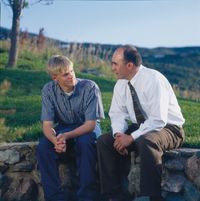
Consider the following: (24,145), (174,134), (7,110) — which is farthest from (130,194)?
(7,110)

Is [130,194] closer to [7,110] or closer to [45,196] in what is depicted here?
[45,196]

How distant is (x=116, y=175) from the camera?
621 centimetres

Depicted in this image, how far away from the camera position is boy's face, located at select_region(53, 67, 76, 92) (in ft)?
21.3

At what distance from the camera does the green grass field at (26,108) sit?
25.1ft

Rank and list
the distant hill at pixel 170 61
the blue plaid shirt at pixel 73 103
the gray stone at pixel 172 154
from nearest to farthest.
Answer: the gray stone at pixel 172 154
the blue plaid shirt at pixel 73 103
the distant hill at pixel 170 61

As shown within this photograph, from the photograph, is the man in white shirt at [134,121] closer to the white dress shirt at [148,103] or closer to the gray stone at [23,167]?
the white dress shirt at [148,103]

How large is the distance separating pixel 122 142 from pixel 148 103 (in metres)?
0.48

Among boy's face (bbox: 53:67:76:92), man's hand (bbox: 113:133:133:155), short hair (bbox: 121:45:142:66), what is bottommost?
man's hand (bbox: 113:133:133:155)

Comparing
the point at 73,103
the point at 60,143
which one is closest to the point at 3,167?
the point at 60,143

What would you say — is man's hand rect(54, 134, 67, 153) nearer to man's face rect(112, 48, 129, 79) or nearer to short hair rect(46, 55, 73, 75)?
short hair rect(46, 55, 73, 75)

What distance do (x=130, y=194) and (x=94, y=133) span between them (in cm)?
74

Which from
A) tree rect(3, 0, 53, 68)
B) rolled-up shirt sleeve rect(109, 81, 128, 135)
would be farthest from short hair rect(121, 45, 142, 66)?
tree rect(3, 0, 53, 68)

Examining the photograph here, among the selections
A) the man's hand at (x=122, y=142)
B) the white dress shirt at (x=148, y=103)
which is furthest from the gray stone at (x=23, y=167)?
the man's hand at (x=122, y=142)

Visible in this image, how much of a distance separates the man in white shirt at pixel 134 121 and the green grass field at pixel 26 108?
637 mm
